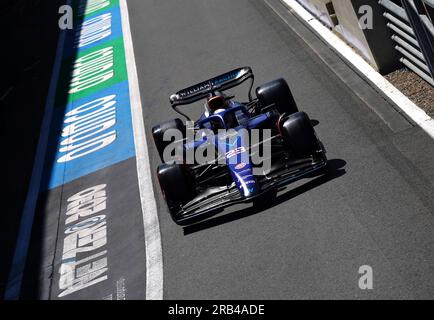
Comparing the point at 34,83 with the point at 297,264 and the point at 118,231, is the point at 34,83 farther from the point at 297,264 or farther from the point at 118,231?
the point at 297,264

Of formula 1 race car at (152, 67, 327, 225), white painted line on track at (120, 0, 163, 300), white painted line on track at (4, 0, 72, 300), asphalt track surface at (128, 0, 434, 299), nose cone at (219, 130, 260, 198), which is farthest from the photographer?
white painted line on track at (4, 0, 72, 300)

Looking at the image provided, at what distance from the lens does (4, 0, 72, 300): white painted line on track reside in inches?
381

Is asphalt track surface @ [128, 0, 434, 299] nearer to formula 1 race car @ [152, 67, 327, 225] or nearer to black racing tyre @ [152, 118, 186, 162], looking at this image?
formula 1 race car @ [152, 67, 327, 225]

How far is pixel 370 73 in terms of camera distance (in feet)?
37.0

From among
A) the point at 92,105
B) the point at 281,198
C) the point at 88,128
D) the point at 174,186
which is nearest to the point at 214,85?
the point at 174,186

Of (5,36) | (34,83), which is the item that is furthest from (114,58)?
(5,36)

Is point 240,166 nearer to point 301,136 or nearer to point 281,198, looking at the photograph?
point 281,198

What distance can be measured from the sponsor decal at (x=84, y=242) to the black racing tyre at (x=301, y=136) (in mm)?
2919

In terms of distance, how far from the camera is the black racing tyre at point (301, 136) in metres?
8.90

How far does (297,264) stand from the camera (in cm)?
769

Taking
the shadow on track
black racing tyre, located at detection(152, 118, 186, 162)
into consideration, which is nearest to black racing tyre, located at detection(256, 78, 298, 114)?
black racing tyre, located at detection(152, 118, 186, 162)

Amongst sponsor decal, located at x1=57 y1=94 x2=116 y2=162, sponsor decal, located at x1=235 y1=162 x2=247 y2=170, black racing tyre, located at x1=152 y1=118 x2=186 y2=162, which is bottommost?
sponsor decal, located at x1=235 y1=162 x2=247 y2=170

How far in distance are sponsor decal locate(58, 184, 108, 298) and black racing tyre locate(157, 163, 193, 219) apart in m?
1.22

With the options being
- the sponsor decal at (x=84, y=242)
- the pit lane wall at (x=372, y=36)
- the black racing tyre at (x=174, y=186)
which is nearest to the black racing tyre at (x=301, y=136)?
the black racing tyre at (x=174, y=186)
